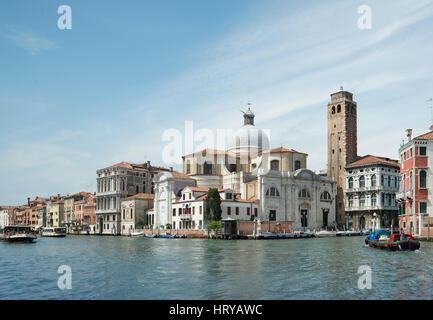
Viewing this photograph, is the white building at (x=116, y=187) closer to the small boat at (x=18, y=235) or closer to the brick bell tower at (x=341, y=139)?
the small boat at (x=18, y=235)

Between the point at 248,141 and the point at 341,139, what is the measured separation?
13.9 metres

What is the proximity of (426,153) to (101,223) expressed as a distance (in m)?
59.1

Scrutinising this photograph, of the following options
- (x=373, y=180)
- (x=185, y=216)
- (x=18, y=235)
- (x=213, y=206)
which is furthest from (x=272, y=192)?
(x=18, y=235)

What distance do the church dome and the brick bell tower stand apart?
1013 centimetres

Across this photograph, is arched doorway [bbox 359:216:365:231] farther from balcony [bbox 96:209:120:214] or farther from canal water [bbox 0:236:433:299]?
canal water [bbox 0:236:433:299]

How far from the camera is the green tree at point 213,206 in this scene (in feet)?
175

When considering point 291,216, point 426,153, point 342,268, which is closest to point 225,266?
point 342,268

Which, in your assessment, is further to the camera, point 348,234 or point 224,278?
point 348,234

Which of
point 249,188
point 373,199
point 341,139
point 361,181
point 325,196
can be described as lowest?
point 373,199

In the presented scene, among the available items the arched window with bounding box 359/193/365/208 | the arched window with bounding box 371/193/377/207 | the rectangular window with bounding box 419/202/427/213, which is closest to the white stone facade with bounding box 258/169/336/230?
the arched window with bounding box 359/193/365/208

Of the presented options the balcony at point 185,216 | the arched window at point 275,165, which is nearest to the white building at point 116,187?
the balcony at point 185,216

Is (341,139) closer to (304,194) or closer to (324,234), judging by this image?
(304,194)

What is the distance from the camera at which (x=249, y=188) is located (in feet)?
204

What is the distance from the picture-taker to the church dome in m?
71.6
